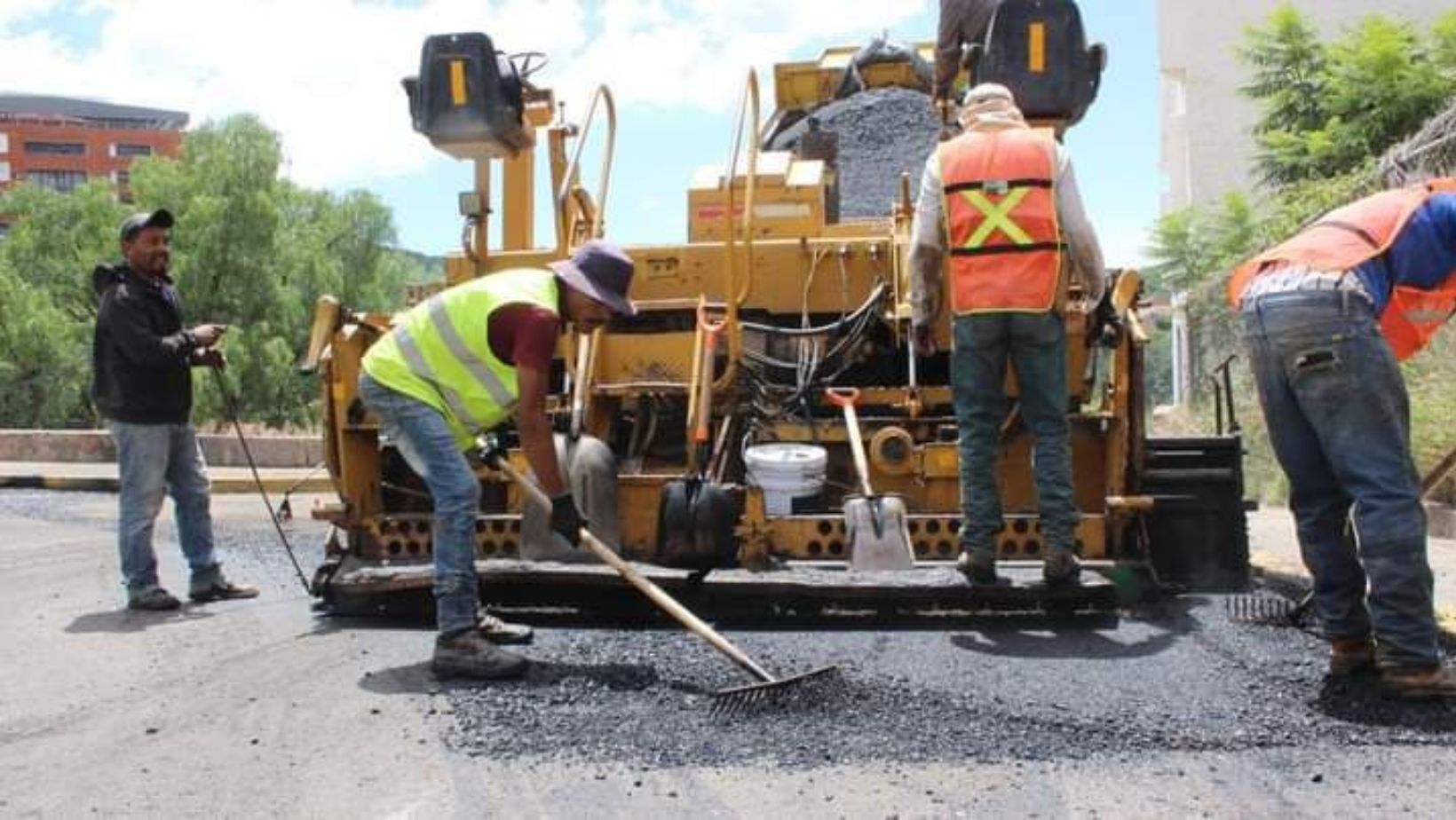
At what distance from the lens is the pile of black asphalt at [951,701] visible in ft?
10.5

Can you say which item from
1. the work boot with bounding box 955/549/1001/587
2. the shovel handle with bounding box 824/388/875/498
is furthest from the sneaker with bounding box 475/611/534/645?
the work boot with bounding box 955/549/1001/587

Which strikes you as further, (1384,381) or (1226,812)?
(1384,381)

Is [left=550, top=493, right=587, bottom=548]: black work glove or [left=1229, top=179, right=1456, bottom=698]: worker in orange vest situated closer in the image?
[left=1229, top=179, right=1456, bottom=698]: worker in orange vest

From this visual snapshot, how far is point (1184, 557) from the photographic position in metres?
5.19

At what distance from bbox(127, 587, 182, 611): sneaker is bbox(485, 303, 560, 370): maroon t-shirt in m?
2.26

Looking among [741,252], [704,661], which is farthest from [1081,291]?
[704,661]

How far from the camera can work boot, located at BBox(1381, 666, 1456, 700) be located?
3432 millimetres

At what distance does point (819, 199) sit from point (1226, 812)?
3.95 m

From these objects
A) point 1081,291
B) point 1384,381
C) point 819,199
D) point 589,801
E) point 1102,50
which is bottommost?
point 589,801

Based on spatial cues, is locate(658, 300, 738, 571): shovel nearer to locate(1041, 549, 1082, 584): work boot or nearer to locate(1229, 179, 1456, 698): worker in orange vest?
locate(1041, 549, 1082, 584): work boot

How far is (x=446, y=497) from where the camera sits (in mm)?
4152

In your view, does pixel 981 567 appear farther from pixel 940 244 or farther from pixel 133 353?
pixel 133 353

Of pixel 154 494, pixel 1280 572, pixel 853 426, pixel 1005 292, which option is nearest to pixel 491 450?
pixel 853 426

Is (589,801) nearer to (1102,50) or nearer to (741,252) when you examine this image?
(741,252)
